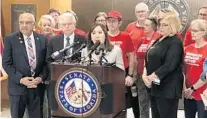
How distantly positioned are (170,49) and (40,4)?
3708mm

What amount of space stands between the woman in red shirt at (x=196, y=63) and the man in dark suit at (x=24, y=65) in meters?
1.36

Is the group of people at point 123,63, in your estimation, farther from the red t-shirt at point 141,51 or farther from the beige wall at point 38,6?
the beige wall at point 38,6

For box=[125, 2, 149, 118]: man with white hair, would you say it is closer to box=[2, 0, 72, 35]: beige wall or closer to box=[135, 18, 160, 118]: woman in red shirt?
box=[135, 18, 160, 118]: woman in red shirt

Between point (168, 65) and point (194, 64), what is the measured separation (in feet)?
1.30

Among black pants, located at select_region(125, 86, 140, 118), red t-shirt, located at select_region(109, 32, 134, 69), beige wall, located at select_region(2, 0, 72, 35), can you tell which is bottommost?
black pants, located at select_region(125, 86, 140, 118)

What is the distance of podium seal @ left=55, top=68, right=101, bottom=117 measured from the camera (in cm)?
267

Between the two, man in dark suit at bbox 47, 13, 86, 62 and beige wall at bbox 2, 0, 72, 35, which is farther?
beige wall at bbox 2, 0, 72, 35

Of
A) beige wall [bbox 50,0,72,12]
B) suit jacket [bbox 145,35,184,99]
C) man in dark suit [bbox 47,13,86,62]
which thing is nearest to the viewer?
suit jacket [bbox 145,35,184,99]

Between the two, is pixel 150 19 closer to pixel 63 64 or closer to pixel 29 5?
pixel 63 64

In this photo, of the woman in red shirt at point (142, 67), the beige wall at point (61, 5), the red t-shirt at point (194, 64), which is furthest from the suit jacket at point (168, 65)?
the beige wall at point (61, 5)

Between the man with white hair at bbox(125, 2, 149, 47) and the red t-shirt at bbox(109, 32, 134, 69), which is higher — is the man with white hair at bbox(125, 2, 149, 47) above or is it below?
above

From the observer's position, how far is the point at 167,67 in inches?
136

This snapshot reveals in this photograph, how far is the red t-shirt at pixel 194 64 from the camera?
371cm

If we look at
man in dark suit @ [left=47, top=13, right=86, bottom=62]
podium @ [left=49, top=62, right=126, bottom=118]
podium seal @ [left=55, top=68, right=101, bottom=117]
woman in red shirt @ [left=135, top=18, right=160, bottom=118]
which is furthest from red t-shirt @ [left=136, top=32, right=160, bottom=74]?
podium seal @ [left=55, top=68, right=101, bottom=117]
